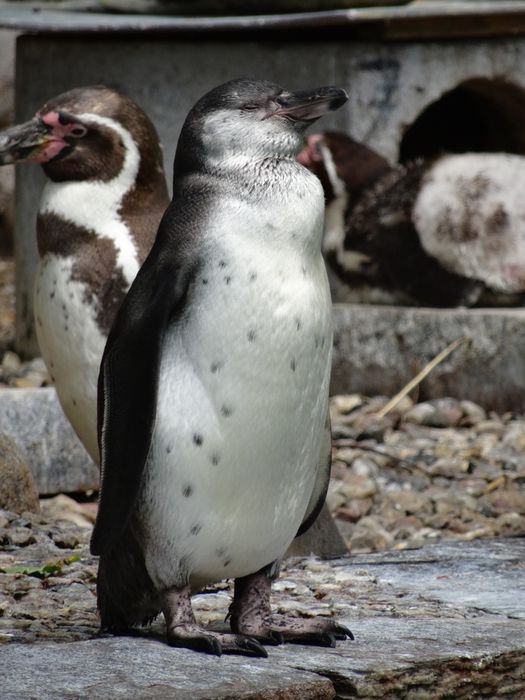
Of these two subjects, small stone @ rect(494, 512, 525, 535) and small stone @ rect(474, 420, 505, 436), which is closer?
small stone @ rect(494, 512, 525, 535)

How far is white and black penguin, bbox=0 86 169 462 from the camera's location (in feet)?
15.3

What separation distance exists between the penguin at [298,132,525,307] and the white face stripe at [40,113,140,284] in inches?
120

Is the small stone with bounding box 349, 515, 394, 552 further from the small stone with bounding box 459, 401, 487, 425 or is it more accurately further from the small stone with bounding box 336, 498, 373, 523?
the small stone with bounding box 459, 401, 487, 425

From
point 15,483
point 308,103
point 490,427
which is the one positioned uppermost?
point 308,103

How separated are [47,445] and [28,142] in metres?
1.29

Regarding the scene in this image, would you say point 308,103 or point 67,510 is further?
point 67,510

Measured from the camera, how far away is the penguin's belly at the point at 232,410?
298 centimetres

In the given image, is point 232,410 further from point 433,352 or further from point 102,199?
point 433,352

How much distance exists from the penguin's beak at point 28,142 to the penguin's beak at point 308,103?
1.93 meters

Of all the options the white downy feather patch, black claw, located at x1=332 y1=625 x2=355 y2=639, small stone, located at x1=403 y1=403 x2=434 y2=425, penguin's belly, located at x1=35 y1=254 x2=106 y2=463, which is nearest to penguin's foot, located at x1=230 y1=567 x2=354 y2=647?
black claw, located at x1=332 y1=625 x2=355 y2=639

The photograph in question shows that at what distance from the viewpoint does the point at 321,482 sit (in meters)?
3.37

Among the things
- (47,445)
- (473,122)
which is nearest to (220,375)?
(47,445)

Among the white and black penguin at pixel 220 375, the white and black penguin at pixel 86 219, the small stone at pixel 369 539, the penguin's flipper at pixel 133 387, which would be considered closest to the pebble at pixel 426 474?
the small stone at pixel 369 539

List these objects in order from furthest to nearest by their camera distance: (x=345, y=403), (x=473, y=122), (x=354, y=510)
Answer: (x=473, y=122) < (x=345, y=403) < (x=354, y=510)
